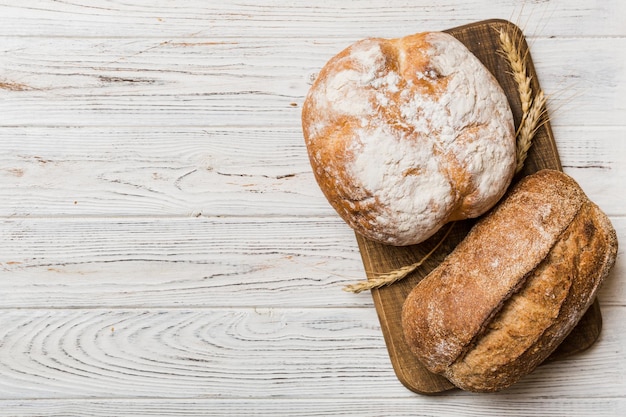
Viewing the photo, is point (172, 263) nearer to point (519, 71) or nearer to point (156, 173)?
point (156, 173)

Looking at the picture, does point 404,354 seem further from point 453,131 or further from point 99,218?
point 99,218

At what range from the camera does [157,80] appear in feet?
5.32

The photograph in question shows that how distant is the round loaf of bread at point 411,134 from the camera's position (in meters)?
1.28

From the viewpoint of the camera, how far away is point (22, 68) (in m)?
1.63

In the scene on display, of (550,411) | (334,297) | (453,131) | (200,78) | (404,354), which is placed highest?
(200,78)

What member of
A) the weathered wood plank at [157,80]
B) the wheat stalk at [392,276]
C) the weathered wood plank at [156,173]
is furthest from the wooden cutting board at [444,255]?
the weathered wood plank at [157,80]

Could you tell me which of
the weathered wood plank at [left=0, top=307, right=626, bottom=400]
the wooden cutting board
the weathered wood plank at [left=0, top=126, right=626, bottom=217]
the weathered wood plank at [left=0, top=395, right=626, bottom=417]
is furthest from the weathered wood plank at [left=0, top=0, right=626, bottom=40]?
the weathered wood plank at [left=0, top=395, right=626, bottom=417]

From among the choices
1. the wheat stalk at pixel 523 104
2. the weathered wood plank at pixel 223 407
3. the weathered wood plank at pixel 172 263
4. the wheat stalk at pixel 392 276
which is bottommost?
the weathered wood plank at pixel 223 407

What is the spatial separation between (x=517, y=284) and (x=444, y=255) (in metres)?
0.27

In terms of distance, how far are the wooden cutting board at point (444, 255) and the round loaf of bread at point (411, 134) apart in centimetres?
20

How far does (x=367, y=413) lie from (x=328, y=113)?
875 millimetres

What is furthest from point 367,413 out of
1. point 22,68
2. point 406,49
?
point 22,68

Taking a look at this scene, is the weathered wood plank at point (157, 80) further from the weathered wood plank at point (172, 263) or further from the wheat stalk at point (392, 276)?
the wheat stalk at point (392, 276)

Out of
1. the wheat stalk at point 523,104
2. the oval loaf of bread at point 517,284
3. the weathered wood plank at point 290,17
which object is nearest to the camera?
the oval loaf of bread at point 517,284
